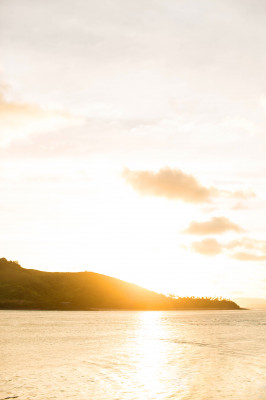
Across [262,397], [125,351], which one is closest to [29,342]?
[125,351]

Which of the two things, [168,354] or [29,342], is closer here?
[168,354]

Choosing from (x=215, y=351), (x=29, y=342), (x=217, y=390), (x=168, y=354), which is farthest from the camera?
(x=29, y=342)

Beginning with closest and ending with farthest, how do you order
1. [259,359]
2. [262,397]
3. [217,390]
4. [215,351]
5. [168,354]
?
[262,397], [217,390], [259,359], [168,354], [215,351]

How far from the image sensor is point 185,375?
2806cm

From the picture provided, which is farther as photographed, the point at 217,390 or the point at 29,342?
the point at 29,342

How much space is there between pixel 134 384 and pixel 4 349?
18779 mm

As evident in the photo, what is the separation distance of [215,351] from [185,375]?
A: 15150 millimetres

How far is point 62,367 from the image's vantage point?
30078 mm

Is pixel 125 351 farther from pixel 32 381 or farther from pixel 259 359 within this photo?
pixel 32 381

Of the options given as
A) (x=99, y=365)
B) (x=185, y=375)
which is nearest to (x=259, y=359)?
(x=185, y=375)

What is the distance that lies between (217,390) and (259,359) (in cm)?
1422

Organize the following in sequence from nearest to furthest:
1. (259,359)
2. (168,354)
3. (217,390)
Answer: (217,390) < (259,359) < (168,354)

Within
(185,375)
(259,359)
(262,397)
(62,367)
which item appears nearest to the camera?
(262,397)

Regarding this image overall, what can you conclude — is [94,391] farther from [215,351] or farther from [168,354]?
[215,351]
